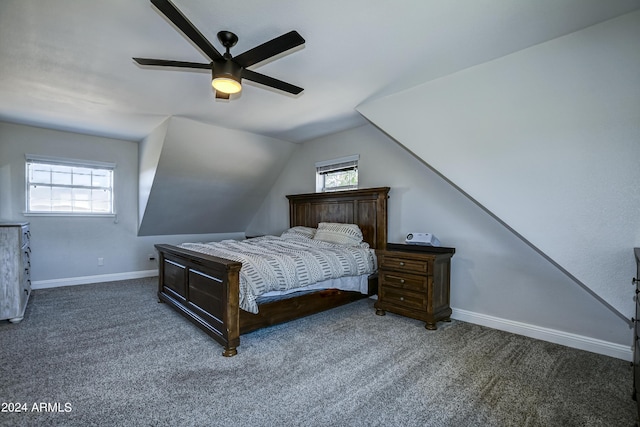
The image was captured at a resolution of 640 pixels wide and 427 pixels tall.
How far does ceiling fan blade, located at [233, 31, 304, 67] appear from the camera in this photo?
1790 millimetres

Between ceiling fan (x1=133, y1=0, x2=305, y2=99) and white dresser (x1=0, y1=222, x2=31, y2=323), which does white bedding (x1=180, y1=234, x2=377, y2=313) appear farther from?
white dresser (x1=0, y1=222, x2=31, y2=323)

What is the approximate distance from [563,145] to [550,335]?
171cm

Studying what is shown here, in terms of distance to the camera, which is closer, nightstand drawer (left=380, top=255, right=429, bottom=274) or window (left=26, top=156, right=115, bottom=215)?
nightstand drawer (left=380, top=255, right=429, bottom=274)

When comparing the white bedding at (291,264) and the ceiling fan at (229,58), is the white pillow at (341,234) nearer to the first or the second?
→ the white bedding at (291,264)

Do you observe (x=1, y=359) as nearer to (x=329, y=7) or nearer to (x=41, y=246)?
(x=41, y=246)

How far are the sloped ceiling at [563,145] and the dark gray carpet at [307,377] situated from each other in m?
0.76

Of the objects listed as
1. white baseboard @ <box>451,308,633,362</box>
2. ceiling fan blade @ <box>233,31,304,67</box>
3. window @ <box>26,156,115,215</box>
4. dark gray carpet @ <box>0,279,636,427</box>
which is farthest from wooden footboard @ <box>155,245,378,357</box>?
window @ <box>26,156,115,215</box>

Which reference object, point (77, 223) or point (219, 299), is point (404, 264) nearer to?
point (219, 299)

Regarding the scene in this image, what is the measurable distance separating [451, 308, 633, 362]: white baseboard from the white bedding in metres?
1.18

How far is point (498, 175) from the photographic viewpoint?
8.41 feet

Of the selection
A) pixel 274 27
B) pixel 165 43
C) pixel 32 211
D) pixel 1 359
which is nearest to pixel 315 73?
pixel 274 27

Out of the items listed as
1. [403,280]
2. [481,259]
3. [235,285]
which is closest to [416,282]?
[403,280]

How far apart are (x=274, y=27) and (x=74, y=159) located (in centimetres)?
440

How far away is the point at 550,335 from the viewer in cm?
277
